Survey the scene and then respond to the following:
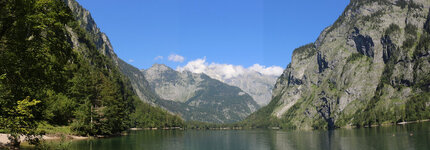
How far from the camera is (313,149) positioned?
277 ft

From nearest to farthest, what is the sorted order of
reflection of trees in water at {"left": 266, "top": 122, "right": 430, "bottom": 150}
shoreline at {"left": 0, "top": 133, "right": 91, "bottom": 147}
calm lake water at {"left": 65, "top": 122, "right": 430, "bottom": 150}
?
shoreline at {"left": 0, "top": 133, "right": 91, "bottom": 147} < calm lake water at {"left": 65, "top": 122, "right": 430, "bottom": 150} < reflection of trees in water at {"left": 266, "top": 122, "right": 430, "bottom": 150}

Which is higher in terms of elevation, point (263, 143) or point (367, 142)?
point (367, 142)

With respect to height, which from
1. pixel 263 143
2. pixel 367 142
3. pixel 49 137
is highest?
pixel 49 137

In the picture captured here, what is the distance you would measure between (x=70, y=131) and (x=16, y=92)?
61.7 meters

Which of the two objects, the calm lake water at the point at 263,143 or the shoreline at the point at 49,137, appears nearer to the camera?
the shoreline at the point at 49,137

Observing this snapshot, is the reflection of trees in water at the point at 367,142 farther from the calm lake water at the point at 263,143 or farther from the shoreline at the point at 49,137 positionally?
the shoreline at the point at 49,137

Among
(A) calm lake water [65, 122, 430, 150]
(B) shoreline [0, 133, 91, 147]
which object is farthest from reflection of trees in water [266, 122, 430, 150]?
(B) shoreline [0, 133, 91, 147]

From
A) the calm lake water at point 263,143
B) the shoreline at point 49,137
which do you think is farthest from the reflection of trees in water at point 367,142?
the shoreline at point 49,137

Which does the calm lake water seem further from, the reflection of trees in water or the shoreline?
the shoreline

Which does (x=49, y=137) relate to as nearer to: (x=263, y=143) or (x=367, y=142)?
Answer: (x=263, y=143)

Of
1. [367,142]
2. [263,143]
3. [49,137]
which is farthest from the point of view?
[263,143]

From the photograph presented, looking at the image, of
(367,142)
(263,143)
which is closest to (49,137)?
(263,143)

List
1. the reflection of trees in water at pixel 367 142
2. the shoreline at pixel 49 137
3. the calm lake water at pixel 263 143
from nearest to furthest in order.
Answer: the shoreline at pixel 49 137, the calm lake water at pixel 263 143, the reflection of trees in water at pixel 367 142

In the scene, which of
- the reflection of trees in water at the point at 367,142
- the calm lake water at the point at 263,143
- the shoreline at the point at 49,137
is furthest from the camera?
the reflection of trees in water at the point at 367,142
